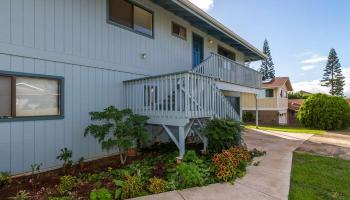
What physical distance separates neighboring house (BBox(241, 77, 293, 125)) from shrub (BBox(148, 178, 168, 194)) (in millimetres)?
22317

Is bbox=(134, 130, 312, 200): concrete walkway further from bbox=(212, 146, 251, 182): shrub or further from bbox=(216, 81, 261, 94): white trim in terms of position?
bbox=(216, 81, 261, 94): white trim

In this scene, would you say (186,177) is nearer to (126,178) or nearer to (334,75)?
(126,178)

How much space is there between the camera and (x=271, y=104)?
26.6 meters

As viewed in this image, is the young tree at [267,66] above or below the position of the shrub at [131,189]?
above

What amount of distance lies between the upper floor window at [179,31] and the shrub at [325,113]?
48.7 ft

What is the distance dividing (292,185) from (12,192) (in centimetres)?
601

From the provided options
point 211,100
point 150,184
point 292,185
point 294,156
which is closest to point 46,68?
point 150,184

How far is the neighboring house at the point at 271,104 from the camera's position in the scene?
87.4ft

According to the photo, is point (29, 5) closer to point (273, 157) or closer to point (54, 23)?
point (54, 23)

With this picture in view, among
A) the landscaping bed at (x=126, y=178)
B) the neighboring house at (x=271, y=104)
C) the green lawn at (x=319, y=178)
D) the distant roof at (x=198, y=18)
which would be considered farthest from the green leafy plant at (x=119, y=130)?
the neighboring house at (x=271, y=104)

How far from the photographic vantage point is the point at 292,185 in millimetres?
5508

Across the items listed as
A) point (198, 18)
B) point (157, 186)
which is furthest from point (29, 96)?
point (198, 18)

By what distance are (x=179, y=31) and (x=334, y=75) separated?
51612 millimetres

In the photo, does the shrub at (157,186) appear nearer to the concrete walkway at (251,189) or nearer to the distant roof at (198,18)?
the concrete walkway at (251,189)
